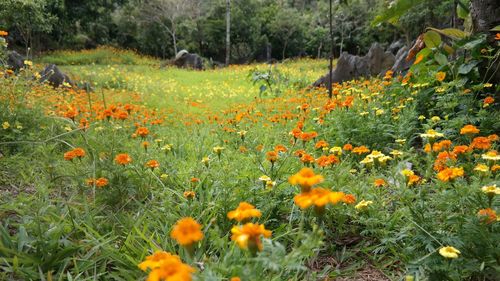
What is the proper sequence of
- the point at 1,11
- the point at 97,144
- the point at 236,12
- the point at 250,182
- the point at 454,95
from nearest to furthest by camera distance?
the point at 250,182, the point at 97,144, the point at 454,95, the point at 1,11, the point at 236,12

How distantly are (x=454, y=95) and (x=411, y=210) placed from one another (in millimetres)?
1594

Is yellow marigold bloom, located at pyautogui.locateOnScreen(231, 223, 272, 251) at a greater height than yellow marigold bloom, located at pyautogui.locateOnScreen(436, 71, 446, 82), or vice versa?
yellow marigold bloom, located at pyautogui.locateOnScreen(436, 71, 446, 82)

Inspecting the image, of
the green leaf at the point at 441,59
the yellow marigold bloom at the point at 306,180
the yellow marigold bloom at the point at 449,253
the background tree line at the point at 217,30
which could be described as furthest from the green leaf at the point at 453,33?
the background tree line at the point at 217,30

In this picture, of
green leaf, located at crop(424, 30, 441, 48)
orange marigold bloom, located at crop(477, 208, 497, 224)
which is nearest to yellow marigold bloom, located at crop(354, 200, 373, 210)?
orange marigold bloom, located at crop(477, 208, 497, 224)

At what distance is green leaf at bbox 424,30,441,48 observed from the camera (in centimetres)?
280

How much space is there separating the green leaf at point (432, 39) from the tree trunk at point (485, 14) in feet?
1.11

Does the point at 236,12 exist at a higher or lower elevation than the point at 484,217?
higher

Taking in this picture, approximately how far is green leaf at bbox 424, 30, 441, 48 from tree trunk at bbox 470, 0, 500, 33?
0.34 meters

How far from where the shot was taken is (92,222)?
152 cm

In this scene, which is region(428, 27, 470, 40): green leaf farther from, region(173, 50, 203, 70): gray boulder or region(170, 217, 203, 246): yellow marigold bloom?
region(173, 50, 203, 70): gray boulder

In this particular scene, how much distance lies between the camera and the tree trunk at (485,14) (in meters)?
2.73

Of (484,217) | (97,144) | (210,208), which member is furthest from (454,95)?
(97,144)

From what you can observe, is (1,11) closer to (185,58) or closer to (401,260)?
(185,58)

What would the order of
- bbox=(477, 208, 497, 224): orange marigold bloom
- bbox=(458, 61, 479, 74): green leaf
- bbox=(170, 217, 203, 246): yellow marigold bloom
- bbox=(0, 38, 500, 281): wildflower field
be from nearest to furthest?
bbox=(170, 217, 203, 246): yellow marigold bloom, bbox=(0, 38, 500, 281): wildflower field, bbox=(477, 208, 497, 224): orange marigold bloom, bbox=(458, 61, 479, 74): green leaf
